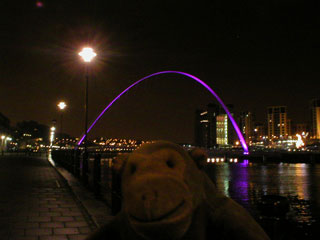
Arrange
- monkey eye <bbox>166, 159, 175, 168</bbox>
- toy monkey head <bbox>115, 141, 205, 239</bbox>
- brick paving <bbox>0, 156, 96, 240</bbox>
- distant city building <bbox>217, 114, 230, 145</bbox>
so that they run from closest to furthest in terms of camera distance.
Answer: toy monkey head <bbox>115, 141, 205, 239</bbox>
monkey eye <bbox>166, 159, 175, 168</bbox>
brick paving <bbox>0, 156, 96, 240</bbox>
distant city building <bbox>217, 114, 230, 145</bbox>

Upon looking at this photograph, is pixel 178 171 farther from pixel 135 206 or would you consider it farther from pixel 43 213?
pixel 43 213

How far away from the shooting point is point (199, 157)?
2.03 m

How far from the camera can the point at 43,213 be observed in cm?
751

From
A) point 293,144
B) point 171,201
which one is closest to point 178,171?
point 171,201

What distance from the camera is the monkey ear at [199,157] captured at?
2000mm

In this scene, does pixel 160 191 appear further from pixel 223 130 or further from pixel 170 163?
pixel 223 130

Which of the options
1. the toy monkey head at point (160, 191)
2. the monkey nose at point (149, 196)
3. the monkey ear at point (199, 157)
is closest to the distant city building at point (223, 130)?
the monkey ear at point (199, 157)

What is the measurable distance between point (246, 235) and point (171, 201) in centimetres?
44

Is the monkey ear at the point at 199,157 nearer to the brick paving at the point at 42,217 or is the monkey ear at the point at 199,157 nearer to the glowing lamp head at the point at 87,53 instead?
the brick paving at the point at 42,217

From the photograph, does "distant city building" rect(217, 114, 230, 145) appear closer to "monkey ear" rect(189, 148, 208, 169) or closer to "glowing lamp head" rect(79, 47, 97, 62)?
"glowing lamp head" rect(79, 47, 97, 62)

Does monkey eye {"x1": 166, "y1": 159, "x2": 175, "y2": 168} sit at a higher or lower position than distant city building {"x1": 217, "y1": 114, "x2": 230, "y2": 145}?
lower

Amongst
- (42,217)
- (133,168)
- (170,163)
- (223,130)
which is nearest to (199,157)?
(170,163)

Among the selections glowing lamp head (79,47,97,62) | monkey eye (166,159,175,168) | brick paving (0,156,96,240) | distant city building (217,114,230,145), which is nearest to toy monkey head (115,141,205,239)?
monkey eye (166,159,175,168)

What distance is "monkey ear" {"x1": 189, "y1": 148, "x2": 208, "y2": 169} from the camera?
2000mm
